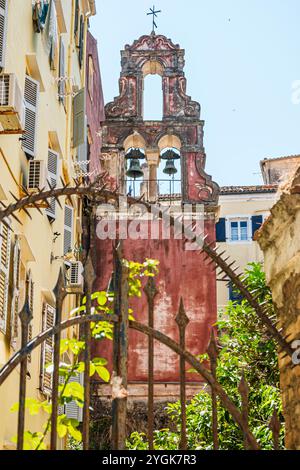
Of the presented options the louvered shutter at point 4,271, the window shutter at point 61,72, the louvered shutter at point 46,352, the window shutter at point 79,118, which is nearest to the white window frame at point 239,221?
the window shutter at point 79,118

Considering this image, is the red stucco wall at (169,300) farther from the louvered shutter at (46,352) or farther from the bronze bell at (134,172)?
the louvered shutter at (46,352)

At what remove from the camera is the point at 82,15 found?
18.8m

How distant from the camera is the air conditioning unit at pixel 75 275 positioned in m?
15.3

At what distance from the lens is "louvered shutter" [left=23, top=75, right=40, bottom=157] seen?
447 inches

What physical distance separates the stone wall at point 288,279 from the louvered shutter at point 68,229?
1069 cm

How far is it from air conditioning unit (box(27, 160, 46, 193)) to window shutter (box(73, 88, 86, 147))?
5027mm

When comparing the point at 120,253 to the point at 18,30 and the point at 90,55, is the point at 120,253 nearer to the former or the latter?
the point at 18,30

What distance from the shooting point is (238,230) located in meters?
32.0

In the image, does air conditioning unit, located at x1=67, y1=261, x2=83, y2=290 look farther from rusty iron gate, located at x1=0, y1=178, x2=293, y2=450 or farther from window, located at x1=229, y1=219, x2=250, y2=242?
window, located at x1=229, y1=219, x2=250, y2=242

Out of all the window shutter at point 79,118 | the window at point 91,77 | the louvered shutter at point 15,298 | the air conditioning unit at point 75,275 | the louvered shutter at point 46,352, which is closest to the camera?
the louvered shutter at point 15,298

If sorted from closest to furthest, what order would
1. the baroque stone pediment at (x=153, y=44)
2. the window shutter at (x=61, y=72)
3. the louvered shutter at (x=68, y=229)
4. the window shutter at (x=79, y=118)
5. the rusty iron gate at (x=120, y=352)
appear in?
the rusty iron gate at (x=120, y=352), the window shutter at (x=61, y=72), the louvered shutter at (x=68, y=229), the window shutter at (x=79, y=118), the baroque stone pediment at (x=153, y=44)

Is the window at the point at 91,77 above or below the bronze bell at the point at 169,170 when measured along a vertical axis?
above
